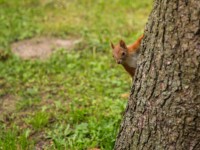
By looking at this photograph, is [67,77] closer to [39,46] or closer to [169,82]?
[39,46]

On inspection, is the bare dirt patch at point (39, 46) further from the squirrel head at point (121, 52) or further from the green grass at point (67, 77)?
the squirrel head at point (121, 52)

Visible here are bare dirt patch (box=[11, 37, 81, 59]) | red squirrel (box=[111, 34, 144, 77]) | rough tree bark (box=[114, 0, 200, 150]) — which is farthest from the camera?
bare dirt patch (box=[11, 37, 81, 59])

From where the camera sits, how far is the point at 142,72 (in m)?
3.10

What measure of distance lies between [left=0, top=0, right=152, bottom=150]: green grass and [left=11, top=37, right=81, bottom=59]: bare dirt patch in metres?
0.13

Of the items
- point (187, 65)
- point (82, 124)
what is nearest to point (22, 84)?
point (82, 124)

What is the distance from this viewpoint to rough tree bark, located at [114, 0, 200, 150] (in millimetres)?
2758

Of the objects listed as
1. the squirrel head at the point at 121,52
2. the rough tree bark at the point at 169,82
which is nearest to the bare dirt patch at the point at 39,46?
the squirrel head at the point at 121,52

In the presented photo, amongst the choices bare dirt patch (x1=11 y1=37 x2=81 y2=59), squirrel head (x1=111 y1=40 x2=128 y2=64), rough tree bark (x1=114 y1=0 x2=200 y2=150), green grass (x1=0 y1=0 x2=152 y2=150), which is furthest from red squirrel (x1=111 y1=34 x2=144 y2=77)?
bare dirt patch (x1=11 y1=37 x2=81 y2=59)

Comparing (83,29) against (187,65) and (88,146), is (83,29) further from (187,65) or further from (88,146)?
(187,65)

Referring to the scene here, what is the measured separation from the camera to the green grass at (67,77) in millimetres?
4086

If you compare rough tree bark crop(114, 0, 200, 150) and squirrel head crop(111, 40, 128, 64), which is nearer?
rough tree bark crop(114, 0, 200, 150)

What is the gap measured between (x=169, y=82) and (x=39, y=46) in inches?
148

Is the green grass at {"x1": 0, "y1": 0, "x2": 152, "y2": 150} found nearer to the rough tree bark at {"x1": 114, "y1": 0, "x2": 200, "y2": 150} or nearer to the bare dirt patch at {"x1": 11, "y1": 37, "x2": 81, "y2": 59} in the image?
the bare dirt patch at {"x1": 11, "y1": 37, "x2": 81, "y2": 59}

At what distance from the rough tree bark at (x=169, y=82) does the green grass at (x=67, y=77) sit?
2.56 ft
